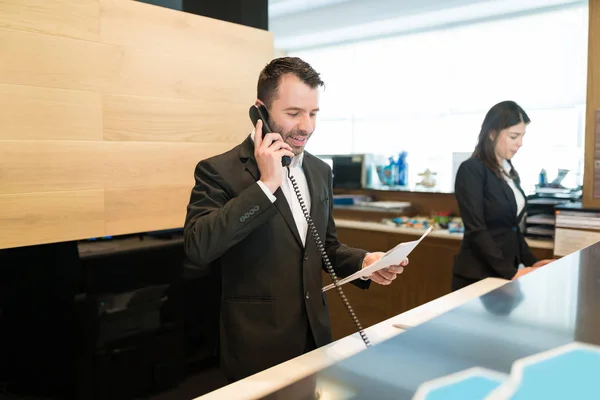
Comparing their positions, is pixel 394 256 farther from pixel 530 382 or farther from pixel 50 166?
pixel 50 166

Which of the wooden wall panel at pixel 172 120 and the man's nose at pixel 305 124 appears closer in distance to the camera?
the man's nose at pixel 305 124

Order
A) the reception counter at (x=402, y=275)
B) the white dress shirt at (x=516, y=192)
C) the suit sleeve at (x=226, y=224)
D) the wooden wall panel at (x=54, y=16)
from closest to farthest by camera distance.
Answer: the suit sleeve at (x=226, y=224)
the wooden wall panel at (x=54, y=16)
the white dress shirt at (x=516, y=192)
the reception counter at (x=402, y=275)

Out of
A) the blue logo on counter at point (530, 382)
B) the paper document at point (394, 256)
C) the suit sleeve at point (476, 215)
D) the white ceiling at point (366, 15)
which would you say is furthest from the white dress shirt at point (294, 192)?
the white ceiling at point (366, 15)

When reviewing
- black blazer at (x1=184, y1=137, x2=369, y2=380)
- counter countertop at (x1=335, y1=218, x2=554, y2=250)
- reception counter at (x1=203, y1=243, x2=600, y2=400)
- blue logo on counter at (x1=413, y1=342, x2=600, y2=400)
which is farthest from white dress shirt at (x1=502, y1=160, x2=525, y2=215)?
blue logo on counter at (x1=413, y1=342, x2=600, y2=400)

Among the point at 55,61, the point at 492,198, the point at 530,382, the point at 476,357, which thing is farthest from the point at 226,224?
the point at 492,198

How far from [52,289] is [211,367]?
2.97 feet

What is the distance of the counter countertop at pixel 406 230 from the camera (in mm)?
3320

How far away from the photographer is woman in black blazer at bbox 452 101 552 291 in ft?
8.29

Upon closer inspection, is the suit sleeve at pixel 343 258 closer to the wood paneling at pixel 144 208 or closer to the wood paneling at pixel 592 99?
the wood paneling at pixel 144 208

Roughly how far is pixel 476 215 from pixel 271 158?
1416mm

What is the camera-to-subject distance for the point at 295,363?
1223 mm

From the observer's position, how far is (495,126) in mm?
2590

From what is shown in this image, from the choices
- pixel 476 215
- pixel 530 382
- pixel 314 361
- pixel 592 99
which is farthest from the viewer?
pixel 592 99

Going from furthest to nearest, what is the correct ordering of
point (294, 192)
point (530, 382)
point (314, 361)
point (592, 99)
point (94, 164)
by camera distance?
point (592, 99)
point (94, 164)
point (294, 192)
point (314, 361)
point (530, 382)
